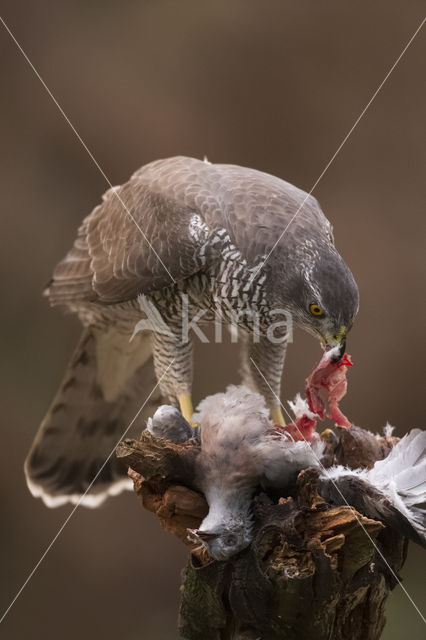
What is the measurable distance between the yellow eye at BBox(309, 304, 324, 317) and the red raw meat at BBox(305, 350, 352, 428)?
0.35 feet

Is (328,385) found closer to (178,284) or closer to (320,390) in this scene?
(320,390)

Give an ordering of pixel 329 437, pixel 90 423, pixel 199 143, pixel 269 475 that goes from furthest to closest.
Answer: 1. pixel 199 143
2. pixel 90 423
3. pixel 329 437
4. pixel 269 475

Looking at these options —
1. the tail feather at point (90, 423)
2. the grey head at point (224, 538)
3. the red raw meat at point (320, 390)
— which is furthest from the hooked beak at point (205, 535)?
the tail feather at point (90, 423)

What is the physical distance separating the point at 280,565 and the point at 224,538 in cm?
13

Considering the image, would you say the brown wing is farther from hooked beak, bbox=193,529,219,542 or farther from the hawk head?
hooked beak, bbox=193,529,219,542

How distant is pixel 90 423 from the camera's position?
2.83 metres

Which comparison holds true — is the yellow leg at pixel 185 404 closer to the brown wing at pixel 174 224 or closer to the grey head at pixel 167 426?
the brown wing at pixel 174 224

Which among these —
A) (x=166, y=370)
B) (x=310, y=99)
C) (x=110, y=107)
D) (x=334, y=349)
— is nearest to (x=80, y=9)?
(x=110, y=107)

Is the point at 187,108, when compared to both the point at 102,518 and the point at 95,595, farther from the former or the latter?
the point at 95,595

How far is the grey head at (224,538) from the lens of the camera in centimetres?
154

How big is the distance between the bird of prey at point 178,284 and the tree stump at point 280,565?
0.51 metres

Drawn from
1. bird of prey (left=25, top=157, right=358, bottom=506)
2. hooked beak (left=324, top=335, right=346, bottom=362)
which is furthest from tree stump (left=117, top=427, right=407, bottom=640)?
bird of prey (left=25, top=157, right=358, bottom=506)

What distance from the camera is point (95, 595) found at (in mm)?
3625

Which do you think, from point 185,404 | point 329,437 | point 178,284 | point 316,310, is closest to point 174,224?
point 178,284
